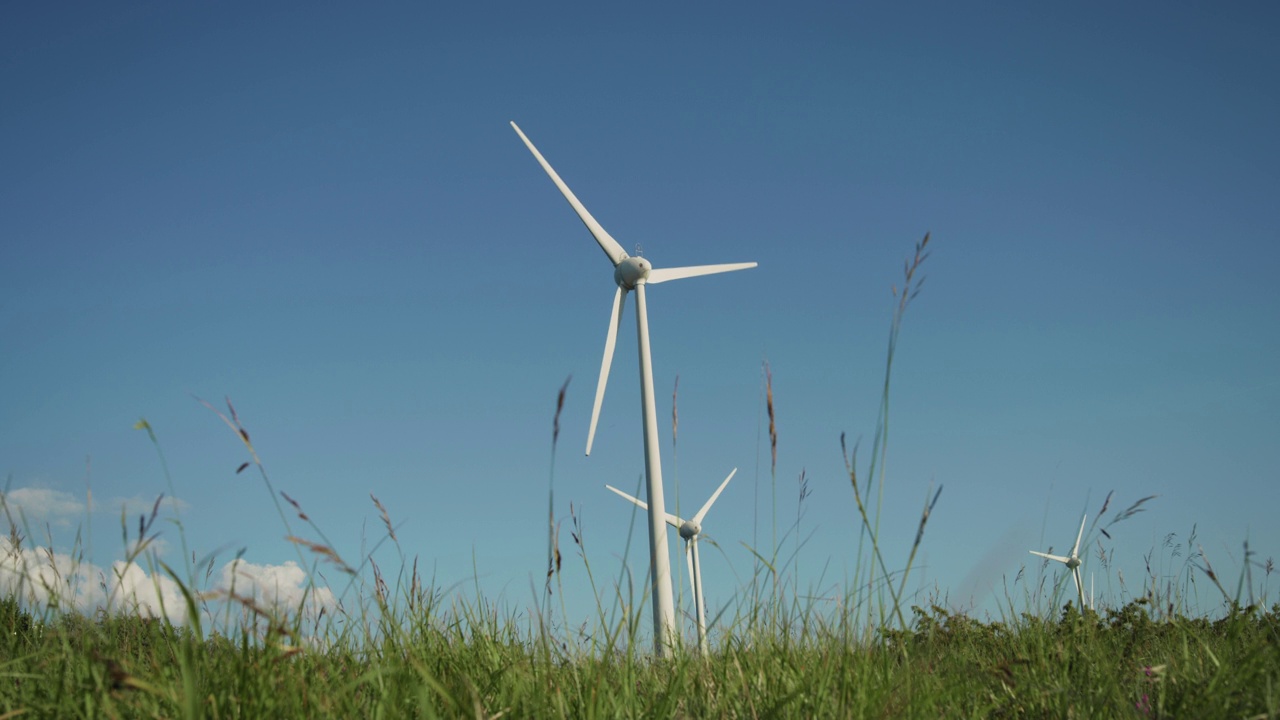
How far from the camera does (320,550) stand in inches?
110

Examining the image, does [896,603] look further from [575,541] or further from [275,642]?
[275,642]

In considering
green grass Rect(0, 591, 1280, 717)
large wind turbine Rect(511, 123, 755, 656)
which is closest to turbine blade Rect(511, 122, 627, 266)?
large wind turbine Rect(511, 123, 755, 656)

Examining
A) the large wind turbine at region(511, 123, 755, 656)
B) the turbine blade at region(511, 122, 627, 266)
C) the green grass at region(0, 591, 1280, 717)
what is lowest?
the green grass at region(0, 591, 1280, 717)

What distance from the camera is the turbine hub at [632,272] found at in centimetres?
2445

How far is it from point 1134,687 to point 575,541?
352 cm

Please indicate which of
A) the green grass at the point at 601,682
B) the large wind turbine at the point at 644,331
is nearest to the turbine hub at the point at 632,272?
the large wind turbine at the point at 644,331

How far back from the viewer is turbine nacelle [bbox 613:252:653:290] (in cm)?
2445

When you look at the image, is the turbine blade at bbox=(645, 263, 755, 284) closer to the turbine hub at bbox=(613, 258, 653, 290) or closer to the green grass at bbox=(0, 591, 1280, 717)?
the turbine hub at bbox=(613, 258, 653, 290)

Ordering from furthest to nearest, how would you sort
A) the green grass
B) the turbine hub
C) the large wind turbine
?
the turbine hub → the large wind turbine → the green grass

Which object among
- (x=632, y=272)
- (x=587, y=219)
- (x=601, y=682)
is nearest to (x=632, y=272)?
(x=632, y=272)

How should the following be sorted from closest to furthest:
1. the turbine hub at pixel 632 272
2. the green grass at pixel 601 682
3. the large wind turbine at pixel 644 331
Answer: the green grass at pixel 601 682 < the large wind turbine at pixel 644 331 < the turbine hub at pixel 632 272

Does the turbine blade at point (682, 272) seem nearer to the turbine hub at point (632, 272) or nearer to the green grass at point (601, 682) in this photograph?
the turbine hub at point (632, 272)

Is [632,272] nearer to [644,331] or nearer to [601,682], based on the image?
[644,331]

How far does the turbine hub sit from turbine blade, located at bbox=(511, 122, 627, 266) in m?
0.42
